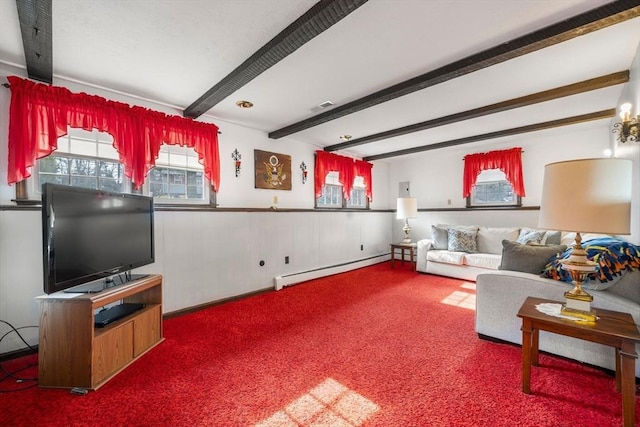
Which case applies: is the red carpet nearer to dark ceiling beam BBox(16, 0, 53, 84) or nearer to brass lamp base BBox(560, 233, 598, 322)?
brass lamp base BBox(560, 233, 598, 322)

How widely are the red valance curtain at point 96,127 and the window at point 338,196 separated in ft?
7.27

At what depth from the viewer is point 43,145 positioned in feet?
7.20

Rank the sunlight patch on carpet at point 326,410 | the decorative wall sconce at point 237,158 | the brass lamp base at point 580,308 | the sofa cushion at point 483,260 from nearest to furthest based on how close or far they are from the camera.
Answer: the sunlight patch on carpet at point 326,410 → the brass lamp base at point 580,308 → the decorative wall sconce at point 237,158 → the sofa cushion at point 483,260

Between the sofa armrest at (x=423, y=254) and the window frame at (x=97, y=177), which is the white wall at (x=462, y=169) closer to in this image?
the sofa armrest at (x=423, y=254)

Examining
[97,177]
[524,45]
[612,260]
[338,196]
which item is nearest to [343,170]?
[338,196]

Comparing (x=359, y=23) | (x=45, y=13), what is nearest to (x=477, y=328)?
(x=359, y=23)

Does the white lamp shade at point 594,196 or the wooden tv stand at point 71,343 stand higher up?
the white lamp shade at point 594,196

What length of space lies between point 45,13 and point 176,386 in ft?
7.86

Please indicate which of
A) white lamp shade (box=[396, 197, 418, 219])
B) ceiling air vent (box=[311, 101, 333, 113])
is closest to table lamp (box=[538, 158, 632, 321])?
ceiling air vent (box=[311, 101, 333, 113])

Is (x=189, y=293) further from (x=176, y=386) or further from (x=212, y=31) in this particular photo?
(x=212, y=31)

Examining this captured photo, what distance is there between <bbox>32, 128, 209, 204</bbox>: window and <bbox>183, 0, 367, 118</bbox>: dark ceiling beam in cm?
91

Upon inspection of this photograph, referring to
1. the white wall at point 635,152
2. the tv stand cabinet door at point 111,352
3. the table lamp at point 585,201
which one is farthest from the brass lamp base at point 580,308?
the tv stand cabinet door at point 111,352

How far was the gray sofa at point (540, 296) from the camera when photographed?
176 centimetres

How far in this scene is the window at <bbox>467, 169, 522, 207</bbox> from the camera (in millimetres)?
4734
